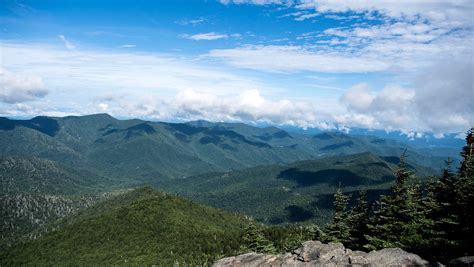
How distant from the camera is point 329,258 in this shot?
187 ft

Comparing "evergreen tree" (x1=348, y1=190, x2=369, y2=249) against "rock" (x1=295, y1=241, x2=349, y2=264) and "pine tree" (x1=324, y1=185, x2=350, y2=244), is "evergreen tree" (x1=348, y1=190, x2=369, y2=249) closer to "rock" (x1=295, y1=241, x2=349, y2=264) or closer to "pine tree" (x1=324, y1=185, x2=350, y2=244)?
"pine tree" (x1=324, y1=185, x2=350, y2=244)

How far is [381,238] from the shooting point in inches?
2837

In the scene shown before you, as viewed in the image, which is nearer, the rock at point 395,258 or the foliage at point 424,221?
the rock at point 395,258

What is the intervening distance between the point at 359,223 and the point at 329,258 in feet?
123

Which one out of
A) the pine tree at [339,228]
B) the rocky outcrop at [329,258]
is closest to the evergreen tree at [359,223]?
the pine tree at [339,228]

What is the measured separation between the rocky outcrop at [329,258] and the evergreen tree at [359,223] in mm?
25384

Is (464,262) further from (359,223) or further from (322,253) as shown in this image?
(359,223)

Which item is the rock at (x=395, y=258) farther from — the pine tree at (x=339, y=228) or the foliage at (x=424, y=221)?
the pine tree at (x=339, y=228)

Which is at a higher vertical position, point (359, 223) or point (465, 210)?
point (465, 210)

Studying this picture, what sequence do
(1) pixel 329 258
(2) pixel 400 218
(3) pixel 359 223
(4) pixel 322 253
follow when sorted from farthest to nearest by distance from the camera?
(3) pixel 359 223 < (2) pixel 400 218 < (4) pixel 322 253 < (1) pixel 329 258

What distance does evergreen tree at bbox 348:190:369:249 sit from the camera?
3334 inches

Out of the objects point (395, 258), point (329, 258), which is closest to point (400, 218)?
point (329, 258)

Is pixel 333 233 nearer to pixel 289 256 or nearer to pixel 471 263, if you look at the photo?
pixel 289 256

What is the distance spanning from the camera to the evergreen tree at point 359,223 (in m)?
84.7
